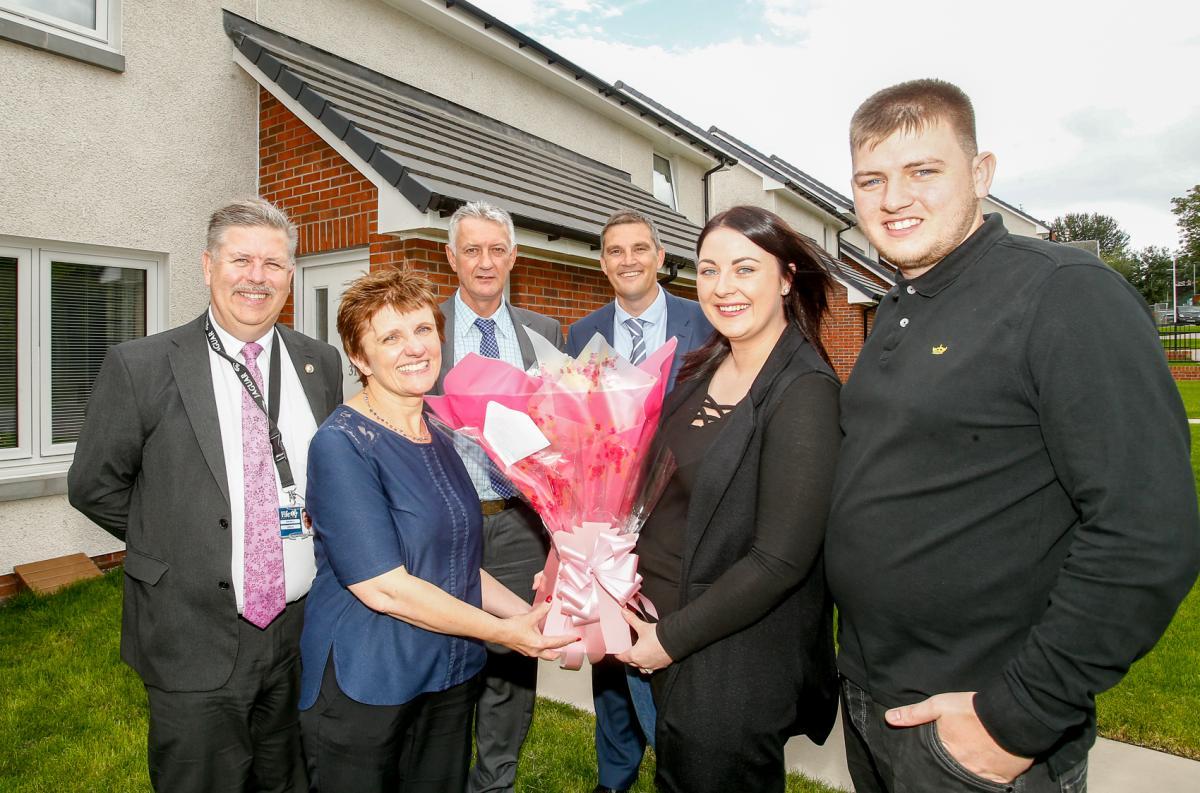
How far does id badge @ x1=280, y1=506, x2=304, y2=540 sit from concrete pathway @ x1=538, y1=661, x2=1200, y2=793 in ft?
8.09

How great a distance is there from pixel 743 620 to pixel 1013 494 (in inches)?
27.3

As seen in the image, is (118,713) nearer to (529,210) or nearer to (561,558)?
(561,558)

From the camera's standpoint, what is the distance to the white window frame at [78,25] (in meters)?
5.09

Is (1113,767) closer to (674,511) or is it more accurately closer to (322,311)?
(674,511)

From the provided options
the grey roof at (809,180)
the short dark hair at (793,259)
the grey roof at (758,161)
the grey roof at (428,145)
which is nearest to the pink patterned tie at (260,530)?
the short dark hair at (793,259)

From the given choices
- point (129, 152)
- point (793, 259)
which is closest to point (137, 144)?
point (129, 152)

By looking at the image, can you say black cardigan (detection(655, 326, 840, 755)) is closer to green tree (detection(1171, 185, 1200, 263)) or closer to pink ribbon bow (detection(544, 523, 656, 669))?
pink ribbon bow (detection(544, 523, 656, 669))

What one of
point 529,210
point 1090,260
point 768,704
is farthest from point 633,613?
point 529,210

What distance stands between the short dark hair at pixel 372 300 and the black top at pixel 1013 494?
1251 mm

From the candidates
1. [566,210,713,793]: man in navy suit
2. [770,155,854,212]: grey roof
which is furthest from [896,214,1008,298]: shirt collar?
[770,155,854,212]: grey roof

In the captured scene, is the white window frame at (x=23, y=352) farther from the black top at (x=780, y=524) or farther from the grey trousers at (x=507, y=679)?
the black top at (x=780, y=524)

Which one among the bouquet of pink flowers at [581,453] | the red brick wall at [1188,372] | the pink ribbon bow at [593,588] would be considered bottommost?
the pink ribbon bow at [593,588]

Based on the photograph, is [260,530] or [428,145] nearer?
[260,530]

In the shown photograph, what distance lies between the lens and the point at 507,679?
3137 mm
